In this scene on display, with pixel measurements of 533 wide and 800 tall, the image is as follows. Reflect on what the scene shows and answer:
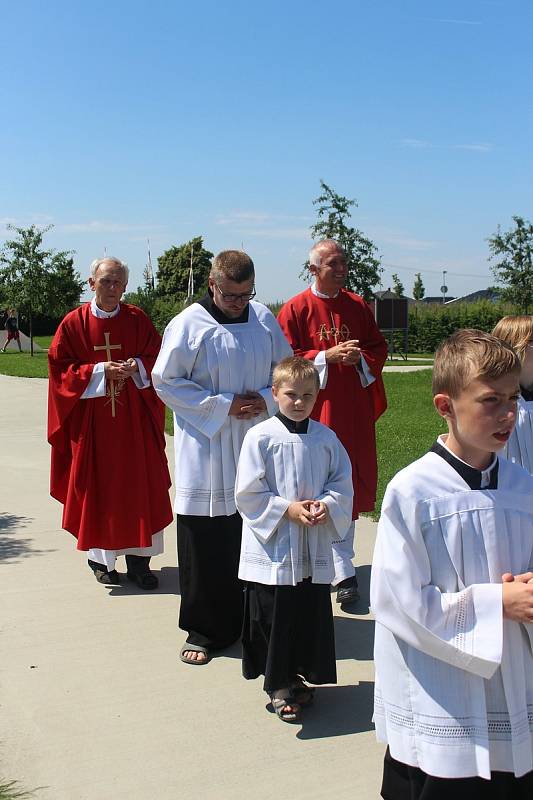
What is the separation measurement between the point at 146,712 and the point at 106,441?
2493 millimetres

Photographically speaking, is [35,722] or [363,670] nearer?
[35,722]

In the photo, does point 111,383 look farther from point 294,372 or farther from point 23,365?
point 23,365

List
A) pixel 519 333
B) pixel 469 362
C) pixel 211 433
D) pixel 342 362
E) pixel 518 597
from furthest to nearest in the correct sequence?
pixel 342 362 → pixel 211 433 → pixel 519 333 → pixel 469 362 → pixel 518 597

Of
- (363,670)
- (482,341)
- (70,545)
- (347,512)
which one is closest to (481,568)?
(482,341)

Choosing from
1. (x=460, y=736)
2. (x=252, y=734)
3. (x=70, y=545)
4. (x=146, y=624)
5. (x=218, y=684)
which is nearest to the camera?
(x=460, y=736)

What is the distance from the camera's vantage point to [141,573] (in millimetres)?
6320

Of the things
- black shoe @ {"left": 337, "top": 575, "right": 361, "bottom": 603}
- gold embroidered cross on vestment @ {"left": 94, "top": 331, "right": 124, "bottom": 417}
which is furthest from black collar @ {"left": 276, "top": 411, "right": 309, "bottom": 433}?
gold embroidered cross on vestment @ {"left": 94, "top": 331, "right": 124, "bottom": 417}

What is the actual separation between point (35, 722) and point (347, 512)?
5.54 feet

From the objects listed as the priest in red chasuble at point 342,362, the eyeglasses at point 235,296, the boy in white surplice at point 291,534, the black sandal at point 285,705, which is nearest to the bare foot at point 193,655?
the boy in white surplice at point 291,534

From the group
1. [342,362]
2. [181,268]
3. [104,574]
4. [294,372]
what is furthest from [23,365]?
[181,268]

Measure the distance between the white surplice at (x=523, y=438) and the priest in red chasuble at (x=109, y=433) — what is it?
107 inches

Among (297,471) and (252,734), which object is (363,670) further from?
(297,471)

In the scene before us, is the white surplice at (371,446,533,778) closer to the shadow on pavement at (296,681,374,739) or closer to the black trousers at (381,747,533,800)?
the black trousers at (381,747,533,800)

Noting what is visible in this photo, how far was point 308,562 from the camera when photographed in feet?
14.1
